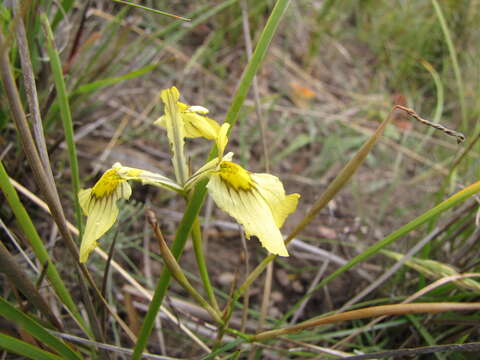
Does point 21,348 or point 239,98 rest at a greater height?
point 239,98

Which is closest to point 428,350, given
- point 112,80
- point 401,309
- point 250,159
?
point 401,309

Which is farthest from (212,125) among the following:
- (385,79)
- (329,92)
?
(385,79)

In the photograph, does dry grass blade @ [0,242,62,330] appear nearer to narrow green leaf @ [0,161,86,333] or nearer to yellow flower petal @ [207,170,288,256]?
narrow green leaf @ [0,161,86,333]

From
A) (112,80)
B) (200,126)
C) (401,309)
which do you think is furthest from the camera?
(112,80)

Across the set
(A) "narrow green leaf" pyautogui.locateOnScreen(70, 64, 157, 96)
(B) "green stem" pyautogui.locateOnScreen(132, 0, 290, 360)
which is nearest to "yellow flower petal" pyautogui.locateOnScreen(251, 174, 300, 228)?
(B) "green stem" pyautogui.locateOnScreen(132, 0, 290, 360)

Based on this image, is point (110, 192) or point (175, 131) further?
point (175, 131)

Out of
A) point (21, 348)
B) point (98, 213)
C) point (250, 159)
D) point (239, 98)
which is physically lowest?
point (21, 348)

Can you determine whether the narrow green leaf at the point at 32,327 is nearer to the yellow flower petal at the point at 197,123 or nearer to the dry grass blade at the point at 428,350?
the yellow flower petal at the point at 197,123

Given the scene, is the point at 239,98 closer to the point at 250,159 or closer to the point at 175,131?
the point at 175,131
